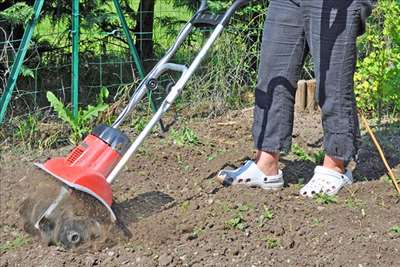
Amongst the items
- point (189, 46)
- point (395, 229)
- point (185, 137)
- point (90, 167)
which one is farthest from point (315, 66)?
point (189, 46)

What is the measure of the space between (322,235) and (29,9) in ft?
8.32

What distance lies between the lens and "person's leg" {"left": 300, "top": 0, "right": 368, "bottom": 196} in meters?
4.11

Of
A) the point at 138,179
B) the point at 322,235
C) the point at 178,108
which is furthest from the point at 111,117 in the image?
the point at 322,235

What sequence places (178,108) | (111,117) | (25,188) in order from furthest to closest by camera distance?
(178,108) → (111,117) → (25,188)

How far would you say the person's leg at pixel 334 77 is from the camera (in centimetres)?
411

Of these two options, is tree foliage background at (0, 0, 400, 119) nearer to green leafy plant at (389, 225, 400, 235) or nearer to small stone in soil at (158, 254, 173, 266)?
green leafy plant at (389, 225, 400, 235)

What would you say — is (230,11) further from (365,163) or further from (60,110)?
(60,110)

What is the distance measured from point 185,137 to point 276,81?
124cm

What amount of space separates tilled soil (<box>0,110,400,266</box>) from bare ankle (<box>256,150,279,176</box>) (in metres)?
0.12

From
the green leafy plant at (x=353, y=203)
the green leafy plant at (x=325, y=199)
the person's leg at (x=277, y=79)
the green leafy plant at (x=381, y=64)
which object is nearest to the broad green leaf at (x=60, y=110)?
the person's leg at (x=277, y=79)

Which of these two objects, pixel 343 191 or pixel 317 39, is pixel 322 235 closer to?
pixel 343 191

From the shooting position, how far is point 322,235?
3959mm

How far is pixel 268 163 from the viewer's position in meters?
4.51

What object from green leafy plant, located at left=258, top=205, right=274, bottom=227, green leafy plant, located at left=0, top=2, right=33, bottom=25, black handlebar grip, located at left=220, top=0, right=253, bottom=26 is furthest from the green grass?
green leafy plant, located at left=258, top=205, right=274, bottom=227
